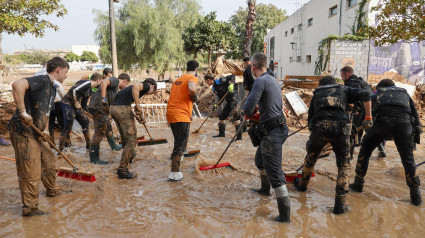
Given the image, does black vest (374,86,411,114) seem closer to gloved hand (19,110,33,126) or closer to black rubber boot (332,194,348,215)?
black rubber boot (332,194,348,215)

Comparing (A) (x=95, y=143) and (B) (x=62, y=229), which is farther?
(A) (x=95, y=143)

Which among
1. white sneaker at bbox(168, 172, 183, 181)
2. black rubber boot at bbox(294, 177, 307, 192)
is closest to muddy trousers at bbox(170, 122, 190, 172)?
white sneaker at bbox(168, 172, 183, 181)

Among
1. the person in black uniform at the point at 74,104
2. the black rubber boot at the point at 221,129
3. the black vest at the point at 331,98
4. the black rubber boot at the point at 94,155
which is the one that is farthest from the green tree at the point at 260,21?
the black vest at the point at 331,98

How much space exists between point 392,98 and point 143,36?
1670 centimetres

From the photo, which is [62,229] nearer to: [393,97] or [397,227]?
[397,227]

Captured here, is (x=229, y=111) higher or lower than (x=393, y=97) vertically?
lower

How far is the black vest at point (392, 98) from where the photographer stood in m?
3.57

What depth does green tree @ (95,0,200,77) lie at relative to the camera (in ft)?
58.6

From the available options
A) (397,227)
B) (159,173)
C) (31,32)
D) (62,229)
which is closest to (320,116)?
(397,227)

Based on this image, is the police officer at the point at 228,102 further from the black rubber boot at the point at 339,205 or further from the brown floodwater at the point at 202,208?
the black rubber boot at the point at 339,205

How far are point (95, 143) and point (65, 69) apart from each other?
2.03m

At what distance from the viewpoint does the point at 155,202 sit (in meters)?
3.52

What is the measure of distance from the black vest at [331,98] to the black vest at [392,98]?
840 mm

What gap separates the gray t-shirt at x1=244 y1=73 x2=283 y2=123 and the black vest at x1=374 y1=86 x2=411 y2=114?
1.59 metres
